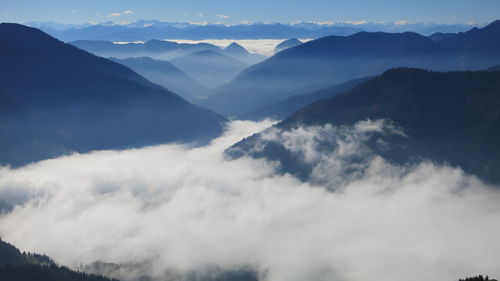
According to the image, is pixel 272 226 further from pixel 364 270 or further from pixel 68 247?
pixel 68 247

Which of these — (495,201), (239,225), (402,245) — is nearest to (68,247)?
(239,225)

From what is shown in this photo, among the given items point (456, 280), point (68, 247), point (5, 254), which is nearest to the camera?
point (456, 280)

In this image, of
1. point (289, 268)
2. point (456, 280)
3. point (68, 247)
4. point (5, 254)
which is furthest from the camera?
point (68, 247)

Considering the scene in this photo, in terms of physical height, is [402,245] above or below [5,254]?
above

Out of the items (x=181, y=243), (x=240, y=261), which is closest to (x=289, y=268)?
(x=240, y=261)

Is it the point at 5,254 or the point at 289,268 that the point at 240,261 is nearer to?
the point at 289,268

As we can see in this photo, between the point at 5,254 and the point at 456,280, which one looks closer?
the point at 456,280

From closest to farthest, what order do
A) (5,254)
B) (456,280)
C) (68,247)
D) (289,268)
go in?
(456,280), (5,254), (289,268), (68,247)

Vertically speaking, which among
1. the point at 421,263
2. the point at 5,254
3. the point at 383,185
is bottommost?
the point at 5,254

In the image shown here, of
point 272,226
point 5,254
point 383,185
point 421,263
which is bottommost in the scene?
point 5,254
